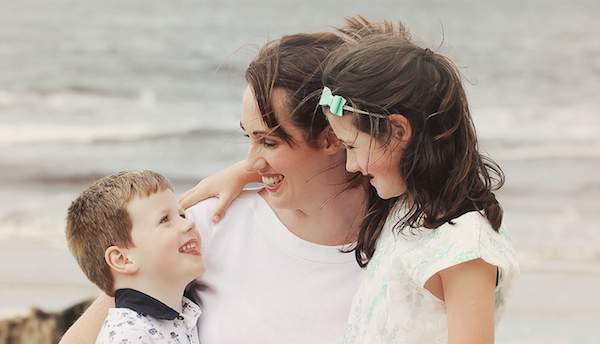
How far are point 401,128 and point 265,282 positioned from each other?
0.75m

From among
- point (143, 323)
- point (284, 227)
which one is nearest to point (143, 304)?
point (143, 323)

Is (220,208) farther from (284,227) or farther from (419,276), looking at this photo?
(419,276)

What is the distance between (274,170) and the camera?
5.48ft

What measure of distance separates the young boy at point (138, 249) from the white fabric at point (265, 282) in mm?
127

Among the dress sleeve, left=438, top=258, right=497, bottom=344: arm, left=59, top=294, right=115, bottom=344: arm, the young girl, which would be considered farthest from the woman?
left=438, top=258, right=497, bottom=344: arm

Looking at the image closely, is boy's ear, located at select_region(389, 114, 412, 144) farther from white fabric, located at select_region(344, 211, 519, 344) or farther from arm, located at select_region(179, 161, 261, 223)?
arm, located at select_region(179, 161, 261, 223)

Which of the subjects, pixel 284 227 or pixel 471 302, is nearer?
pixel 471 302

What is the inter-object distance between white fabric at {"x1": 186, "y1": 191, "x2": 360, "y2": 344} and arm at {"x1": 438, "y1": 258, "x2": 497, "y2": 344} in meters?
0.61

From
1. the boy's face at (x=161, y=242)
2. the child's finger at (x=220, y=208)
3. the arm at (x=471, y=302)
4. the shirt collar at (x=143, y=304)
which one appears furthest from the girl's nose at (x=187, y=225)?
the arm at (x=471, y=302)

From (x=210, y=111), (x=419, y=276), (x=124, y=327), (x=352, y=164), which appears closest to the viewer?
(x=419, y=276)

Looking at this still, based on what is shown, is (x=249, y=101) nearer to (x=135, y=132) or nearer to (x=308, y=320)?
(x=308, y=320)

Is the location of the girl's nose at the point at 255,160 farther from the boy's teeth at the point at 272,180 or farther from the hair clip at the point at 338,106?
the hair clip at the point at 338,106

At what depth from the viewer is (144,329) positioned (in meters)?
1.54

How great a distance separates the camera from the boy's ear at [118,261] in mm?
1609
